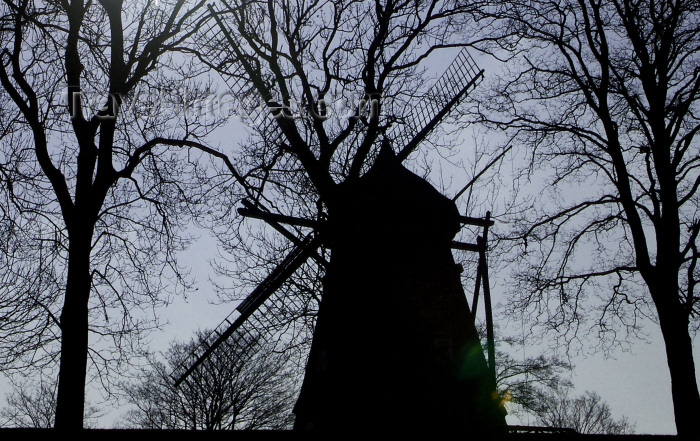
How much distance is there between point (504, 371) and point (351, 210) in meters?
19.7

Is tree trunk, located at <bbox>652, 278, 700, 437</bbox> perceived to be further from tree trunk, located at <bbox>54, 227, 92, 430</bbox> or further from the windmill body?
A: tree trunk, located at <bbox>54, 227, 92, 430</bbox>

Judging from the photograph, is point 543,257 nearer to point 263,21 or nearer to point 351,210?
point 351,210

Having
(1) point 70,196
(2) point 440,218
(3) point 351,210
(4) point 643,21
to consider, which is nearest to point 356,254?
(3) point 351,210

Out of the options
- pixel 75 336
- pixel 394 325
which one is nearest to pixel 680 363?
pixel 394 325

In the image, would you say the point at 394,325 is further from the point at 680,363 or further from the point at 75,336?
the point at 680,363

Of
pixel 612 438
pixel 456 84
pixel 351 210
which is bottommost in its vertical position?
pixel 612 438

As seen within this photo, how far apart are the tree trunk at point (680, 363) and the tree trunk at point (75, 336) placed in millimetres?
9962

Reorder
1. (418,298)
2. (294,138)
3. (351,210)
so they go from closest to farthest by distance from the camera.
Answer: (418,298)
(351,210)
(294,138)

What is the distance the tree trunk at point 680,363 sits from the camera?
1357 cm

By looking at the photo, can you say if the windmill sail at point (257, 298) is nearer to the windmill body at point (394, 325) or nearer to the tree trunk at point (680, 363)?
the windmill body at point (394, 325)

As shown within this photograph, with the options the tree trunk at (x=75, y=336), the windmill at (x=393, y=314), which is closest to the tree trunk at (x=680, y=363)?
the windmill at (x=393, y=314)

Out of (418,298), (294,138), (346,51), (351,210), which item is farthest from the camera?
(346,51)

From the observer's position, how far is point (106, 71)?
13727 millimetres

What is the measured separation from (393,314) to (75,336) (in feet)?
16.0
